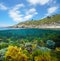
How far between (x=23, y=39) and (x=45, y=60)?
41.7 inches

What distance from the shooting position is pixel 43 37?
19.3 feet

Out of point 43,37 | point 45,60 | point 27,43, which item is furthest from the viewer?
point 43,37

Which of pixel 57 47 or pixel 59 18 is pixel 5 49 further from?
pixel 59 18

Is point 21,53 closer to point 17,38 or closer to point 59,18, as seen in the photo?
point 17,38

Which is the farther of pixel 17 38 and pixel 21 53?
pixel 17 38

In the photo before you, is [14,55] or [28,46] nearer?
[14,55]

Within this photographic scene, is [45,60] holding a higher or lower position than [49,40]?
lower

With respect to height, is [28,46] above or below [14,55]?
above

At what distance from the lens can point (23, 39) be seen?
18.5 ft

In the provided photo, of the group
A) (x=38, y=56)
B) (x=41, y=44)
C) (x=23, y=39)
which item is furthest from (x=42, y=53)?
(x=23, y=39)

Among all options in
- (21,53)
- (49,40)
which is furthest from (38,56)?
(49,40)

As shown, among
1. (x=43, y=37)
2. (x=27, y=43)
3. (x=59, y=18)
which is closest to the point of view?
(x=27, y=43)

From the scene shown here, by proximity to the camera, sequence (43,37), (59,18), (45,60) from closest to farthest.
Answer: (45,60) → (43,37) → (59,18)

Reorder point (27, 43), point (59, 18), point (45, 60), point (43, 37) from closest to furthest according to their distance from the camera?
point (45, 60), point (27, 43), point (43, 37), point (59, 18)
